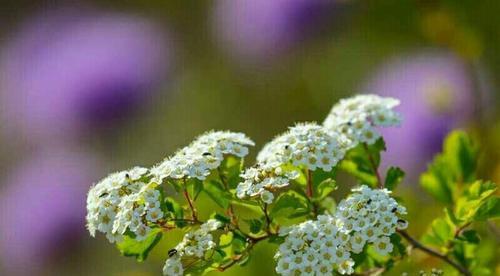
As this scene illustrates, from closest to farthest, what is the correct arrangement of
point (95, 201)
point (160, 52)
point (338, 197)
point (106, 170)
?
point (95, 201) < point (338, 197) < point (106, 170) < point (160, 52)

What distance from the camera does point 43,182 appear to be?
1.64 metres

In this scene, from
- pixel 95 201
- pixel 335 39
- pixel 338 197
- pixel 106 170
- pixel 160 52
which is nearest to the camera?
pixel 95 201

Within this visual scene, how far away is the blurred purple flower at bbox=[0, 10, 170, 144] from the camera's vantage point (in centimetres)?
171

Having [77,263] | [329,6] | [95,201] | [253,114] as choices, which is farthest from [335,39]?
[95,201]

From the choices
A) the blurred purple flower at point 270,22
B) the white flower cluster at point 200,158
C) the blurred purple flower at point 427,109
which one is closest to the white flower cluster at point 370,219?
the white flower cluster at point 200,158

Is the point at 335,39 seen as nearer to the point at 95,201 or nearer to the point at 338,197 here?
the point at 338,197

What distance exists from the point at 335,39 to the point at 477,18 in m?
0.27

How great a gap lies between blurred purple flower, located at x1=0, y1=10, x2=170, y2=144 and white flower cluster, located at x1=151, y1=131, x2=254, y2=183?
3.21 ft

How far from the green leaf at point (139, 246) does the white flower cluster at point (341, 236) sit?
0.12m

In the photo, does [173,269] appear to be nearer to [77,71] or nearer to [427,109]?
[427,109]

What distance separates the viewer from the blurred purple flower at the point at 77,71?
1711 millimetres

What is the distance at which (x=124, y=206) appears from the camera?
69 centimetres

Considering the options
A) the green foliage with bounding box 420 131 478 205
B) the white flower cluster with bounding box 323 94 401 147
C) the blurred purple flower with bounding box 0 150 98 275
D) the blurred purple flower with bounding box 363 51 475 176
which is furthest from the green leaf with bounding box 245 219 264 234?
the blurred purple flower with bounding box 0 150 98 275

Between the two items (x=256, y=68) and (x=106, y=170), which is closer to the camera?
(x=106, y=170)
